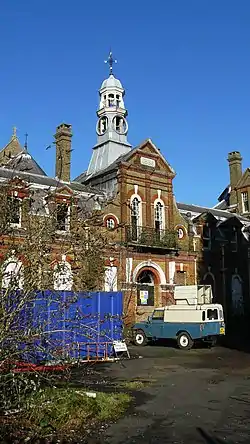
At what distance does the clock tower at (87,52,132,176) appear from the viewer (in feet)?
115

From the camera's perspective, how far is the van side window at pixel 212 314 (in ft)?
77.7

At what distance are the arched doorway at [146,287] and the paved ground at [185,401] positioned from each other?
9616mm

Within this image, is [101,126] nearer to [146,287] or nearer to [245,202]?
[146,287]

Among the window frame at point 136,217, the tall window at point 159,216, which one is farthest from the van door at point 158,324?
the tall window at point 159,216

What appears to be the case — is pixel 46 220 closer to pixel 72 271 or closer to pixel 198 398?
pixel 72 271

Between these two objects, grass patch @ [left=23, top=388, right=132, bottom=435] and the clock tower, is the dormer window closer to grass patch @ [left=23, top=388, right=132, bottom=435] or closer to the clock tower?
grass patch @ [left=23, top=388, right=132, bottom=435]

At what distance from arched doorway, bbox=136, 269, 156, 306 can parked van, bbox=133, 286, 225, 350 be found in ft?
15.0

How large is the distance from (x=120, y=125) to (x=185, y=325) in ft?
57.7

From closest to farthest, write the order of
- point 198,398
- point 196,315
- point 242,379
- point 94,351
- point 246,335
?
point 198,398 → point 242,379 → point 94,351 → point 196,315 → point 246,335

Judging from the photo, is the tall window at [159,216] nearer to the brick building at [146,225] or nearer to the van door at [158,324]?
the brick building at [146,225]

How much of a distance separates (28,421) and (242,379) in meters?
8.55

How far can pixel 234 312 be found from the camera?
35125 mm

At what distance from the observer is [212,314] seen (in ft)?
78.1

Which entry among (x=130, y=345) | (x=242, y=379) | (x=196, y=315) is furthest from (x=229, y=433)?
(x=130, y=345)
